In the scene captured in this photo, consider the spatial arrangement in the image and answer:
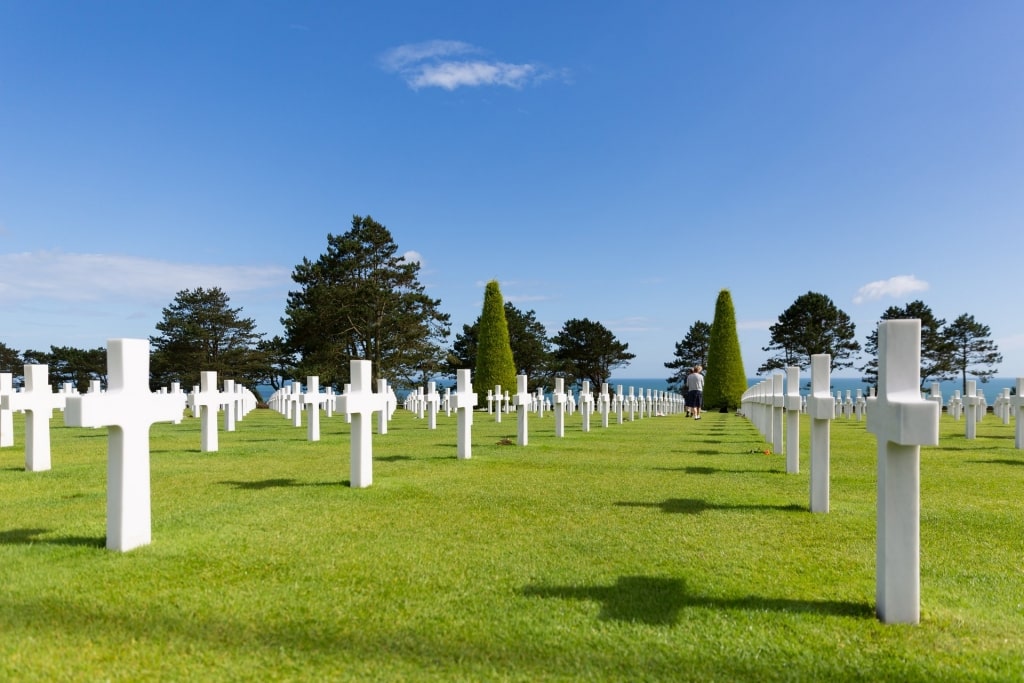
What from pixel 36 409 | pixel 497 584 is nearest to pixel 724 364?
pixel 36 409

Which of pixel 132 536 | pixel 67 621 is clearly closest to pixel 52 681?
pixel 67 621

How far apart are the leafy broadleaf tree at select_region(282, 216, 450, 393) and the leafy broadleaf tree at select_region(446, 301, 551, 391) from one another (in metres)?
13.5

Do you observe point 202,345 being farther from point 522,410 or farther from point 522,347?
point 522,410

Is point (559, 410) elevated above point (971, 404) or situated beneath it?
situated beneath

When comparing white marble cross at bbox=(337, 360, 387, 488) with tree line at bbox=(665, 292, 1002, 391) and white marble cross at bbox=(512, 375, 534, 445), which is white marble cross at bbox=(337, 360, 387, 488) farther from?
tree line at bbox=(665, 292, 1002, 391)

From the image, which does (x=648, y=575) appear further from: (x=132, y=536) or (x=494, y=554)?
(x=132, y=536)

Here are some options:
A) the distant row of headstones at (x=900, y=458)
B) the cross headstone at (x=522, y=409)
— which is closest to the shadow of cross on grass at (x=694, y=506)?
the distant row of headstones at (x=900, y=458)

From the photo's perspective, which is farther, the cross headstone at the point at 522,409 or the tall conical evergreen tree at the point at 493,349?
the tall conical evergreen tree at the point at 493,349

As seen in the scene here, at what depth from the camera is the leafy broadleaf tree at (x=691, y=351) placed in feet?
241

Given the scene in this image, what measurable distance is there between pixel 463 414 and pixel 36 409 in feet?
17.8

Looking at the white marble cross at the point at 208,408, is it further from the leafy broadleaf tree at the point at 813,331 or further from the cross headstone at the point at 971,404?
the leafy broadleaf tree at the point at 813,331

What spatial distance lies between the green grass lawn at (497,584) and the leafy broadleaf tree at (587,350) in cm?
6082

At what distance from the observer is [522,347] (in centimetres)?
6094

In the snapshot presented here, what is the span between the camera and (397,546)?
4.53m
